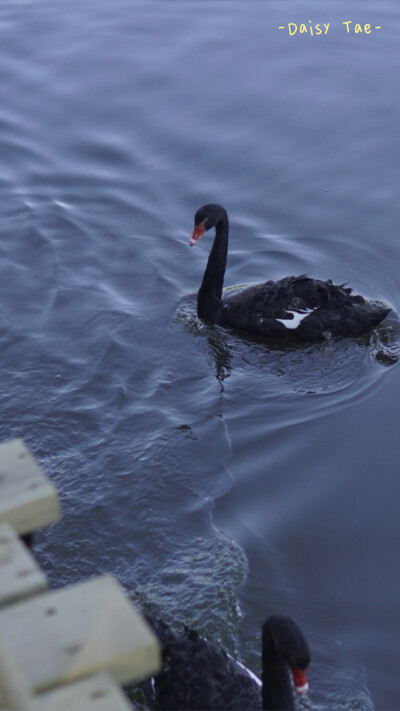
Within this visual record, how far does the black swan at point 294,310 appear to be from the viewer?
23.4ft

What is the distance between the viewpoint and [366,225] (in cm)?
847

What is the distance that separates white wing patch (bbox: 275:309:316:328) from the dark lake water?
0.20 metres

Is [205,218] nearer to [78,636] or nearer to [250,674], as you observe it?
[250,674]

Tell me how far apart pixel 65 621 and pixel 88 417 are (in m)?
3.72

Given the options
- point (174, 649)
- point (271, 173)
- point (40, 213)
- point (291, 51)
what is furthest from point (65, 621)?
point (291, 51)

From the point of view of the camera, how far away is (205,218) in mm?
7418

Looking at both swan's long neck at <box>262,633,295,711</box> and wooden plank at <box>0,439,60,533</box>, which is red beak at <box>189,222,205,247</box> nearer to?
swan's long neck at <box>262,633,295,711</box>

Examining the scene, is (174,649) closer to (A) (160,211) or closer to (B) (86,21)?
(A) (160,211)

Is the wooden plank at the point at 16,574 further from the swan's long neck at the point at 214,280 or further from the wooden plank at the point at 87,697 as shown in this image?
the swan's long neck at the point at 214,280

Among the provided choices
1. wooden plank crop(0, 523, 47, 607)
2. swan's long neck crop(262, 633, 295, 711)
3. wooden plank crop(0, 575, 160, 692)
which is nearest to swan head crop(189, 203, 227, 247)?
swan's long neck crop(262, 633, 295, 711)

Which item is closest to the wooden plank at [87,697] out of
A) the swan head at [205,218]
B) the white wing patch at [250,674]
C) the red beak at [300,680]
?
the red beak at [300,680]

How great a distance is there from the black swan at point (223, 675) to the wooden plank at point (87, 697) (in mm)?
1660

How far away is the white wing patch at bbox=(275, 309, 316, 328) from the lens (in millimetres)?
7133

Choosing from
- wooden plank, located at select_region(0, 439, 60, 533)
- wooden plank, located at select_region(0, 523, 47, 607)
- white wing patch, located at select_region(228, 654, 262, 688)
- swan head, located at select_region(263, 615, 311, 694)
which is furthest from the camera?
white wing patch, located at select_region(228, 654, 262, 688)
